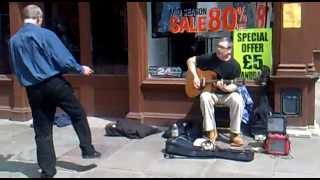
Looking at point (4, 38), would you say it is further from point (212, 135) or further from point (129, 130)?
point (212, 135)

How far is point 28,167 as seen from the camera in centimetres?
599

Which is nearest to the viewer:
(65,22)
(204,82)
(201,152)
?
(201,152)

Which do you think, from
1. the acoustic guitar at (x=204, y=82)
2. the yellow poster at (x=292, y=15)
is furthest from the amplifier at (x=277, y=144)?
the yellow poster at (x=292, y=15)

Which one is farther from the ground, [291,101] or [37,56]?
[37,56]

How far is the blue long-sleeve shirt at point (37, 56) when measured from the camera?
5262 millimetres

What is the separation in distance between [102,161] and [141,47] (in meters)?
2.02

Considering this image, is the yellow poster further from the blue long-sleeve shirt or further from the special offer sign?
the blue long-sleeve shirt

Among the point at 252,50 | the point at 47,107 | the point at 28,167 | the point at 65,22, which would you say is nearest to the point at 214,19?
the point at 252,50

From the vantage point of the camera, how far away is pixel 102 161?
6070 millimetres

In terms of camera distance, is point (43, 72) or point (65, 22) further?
point (65, 22)

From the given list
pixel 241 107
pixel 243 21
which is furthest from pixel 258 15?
pixel 241 107

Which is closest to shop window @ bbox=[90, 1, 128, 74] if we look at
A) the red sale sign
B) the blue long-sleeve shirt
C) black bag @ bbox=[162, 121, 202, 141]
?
the red sale sign

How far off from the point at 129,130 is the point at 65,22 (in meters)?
2.07

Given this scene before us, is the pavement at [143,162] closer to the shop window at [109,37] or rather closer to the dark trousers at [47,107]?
the dark trousers at [47,107]
